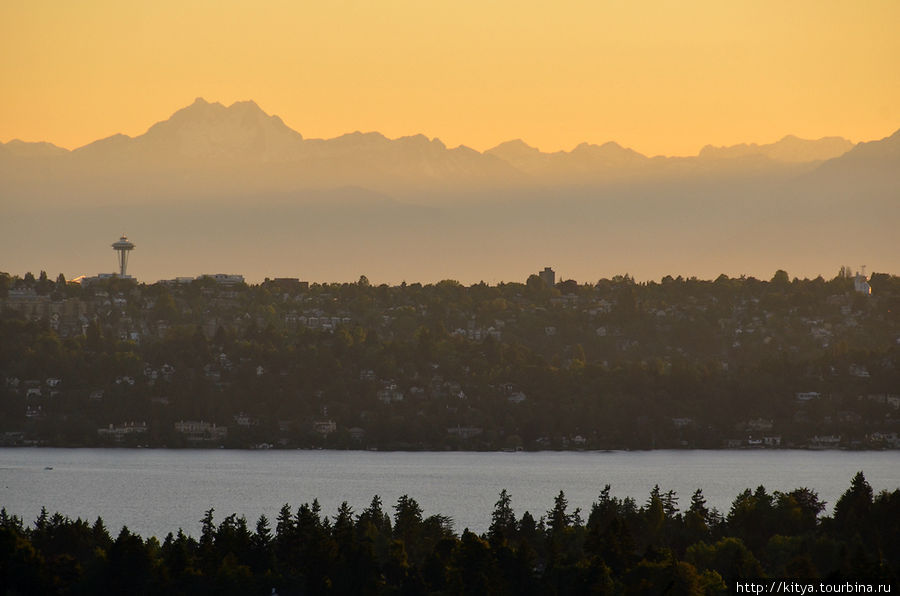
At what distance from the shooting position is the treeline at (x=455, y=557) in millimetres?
56906

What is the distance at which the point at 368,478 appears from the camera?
122375 millimetres

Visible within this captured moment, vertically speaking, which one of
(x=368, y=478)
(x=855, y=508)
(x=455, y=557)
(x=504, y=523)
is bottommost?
(x=455, y=557)

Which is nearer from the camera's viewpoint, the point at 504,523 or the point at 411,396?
the point at 504,523

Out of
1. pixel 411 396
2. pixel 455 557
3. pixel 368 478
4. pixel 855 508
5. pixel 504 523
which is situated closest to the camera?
pixel 455 557

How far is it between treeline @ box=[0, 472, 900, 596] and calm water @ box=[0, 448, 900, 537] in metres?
19.5

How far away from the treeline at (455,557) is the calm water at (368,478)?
19473 millimetres

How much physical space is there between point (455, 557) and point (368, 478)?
63886 millimetres

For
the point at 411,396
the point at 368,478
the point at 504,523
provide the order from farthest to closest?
the point at 411,396
the point at 368,478
the point at 504,523

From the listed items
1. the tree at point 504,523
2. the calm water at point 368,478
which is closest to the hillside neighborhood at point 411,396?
the calm water at point 368,478

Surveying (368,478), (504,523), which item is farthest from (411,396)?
(504,523)

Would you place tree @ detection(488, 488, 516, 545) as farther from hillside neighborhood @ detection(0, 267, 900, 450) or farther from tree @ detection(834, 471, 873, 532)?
Result: hillside neighborhood @ detection(0, 267, 900, 450)

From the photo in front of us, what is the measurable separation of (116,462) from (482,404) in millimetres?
44847

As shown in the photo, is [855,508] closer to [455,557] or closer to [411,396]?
[455,557]

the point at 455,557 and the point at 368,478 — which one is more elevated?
the point at 368,478
